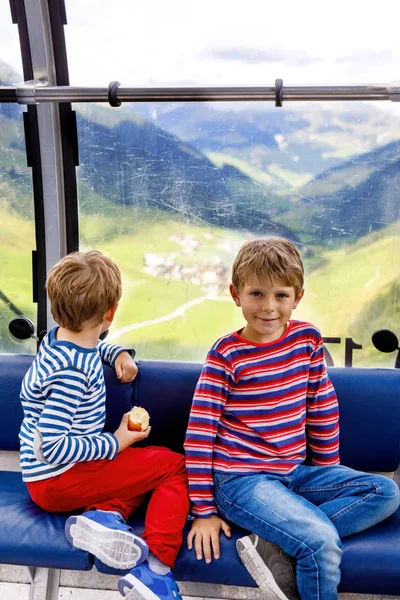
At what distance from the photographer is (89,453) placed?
2209mm

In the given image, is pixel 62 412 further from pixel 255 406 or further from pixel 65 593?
pixel 65 593

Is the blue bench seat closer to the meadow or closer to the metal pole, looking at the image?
the meadow

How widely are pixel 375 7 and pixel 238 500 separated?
200cm

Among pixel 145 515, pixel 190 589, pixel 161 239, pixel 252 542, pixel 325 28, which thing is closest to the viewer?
pixel 252 542

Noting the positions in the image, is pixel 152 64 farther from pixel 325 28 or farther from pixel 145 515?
pixel 145 515

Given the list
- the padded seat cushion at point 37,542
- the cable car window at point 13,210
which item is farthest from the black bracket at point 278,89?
the padded seat cushion at point 37,542

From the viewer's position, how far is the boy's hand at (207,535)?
2.09 meters

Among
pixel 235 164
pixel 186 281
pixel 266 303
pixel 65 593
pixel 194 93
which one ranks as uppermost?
pixel 194 93

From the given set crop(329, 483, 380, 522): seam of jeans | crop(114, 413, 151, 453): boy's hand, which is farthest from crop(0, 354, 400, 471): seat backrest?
crop(329, 483, 380, 522): seam of jeans

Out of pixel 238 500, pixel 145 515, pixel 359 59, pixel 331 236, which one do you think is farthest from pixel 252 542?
pixel 359 59

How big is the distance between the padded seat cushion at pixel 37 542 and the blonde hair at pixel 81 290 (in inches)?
24.9

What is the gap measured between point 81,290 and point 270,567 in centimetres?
104

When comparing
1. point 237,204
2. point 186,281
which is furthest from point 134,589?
point 237,204

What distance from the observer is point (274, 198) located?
2.96 metres
